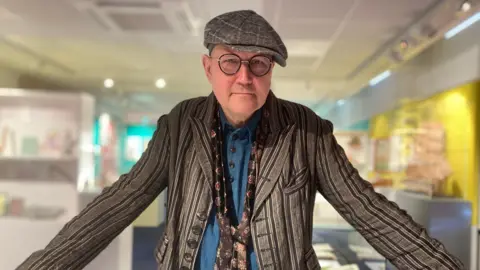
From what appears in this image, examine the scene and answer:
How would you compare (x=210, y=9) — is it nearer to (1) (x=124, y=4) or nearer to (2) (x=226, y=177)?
(1) (x=124, y=4)

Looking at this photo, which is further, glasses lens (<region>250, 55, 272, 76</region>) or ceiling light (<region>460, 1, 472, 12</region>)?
ceiling light (<region>460, 1, 472, 12</region>)

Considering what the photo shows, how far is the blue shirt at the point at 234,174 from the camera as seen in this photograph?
853 millimetres

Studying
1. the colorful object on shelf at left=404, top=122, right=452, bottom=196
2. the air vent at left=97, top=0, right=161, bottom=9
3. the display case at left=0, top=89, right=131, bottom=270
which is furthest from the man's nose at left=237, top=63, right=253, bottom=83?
the colorful object on shelf at left=404, top=122, right=452, bottom=196

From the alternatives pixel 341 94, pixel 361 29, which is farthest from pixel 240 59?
pixel 341 94

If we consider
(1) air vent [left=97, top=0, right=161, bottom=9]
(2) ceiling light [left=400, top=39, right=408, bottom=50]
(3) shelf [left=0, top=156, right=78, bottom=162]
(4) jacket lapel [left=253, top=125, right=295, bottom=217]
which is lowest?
(3) shelf [left=0, top=156, right=78, bottom=162]

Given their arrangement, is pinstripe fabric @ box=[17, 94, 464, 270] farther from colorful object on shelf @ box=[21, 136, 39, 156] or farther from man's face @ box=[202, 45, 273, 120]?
colorful object on shelf @ box=[21, 136, 39, 156]

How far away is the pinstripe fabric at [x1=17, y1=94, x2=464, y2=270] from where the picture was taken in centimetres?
83

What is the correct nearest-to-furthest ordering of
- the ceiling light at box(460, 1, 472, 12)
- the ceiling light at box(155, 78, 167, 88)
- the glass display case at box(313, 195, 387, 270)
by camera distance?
the glass display case at box(313, 195, 387, 270)
the ceiling light at box(460, 1, 472, 12)
the ceiling light at box(155, 78, 167, 88)

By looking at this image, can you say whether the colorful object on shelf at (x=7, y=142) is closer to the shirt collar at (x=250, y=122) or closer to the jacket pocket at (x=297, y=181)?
the shirt collar at (x=250, y=122)

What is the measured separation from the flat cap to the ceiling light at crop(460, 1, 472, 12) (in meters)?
1.63

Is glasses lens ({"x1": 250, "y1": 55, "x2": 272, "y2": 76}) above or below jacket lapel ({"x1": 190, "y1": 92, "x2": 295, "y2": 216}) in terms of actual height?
above

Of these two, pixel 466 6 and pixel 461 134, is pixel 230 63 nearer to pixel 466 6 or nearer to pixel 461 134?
pixel 466 6

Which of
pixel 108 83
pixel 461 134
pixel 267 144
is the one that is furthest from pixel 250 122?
pixel 461 134

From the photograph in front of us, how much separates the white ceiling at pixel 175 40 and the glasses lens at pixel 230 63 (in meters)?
1.14
